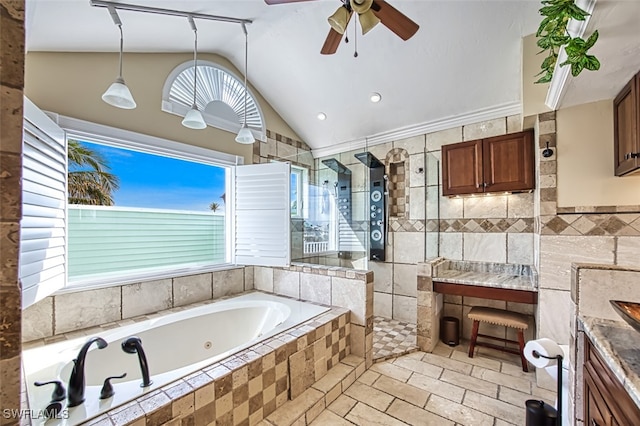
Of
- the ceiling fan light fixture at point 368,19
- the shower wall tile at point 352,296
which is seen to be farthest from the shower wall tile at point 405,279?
the ceiling fan light fixture at point 368,19

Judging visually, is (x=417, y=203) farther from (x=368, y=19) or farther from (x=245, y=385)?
(x=245, y=385)

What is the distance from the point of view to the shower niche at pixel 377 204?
11.8 ft

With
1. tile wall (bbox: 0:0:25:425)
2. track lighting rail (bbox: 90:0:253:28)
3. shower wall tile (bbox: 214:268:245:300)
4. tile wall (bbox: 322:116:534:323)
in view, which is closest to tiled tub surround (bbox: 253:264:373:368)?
shower wall tile (bbox: 214:268:245:300)

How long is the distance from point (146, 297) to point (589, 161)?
12.5 feet

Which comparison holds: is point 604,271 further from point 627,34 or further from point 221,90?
point 221,90

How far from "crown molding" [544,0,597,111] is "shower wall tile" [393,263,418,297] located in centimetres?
212

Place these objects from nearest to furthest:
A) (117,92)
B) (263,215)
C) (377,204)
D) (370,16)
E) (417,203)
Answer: (370,16), (117,92), (263,215), (417,203), (377,204)

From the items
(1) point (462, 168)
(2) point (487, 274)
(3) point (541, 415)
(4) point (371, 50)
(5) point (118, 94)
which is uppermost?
(4) point (371, 50)

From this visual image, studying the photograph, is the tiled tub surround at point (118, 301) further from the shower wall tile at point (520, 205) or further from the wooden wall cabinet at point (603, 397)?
the shower wall tile at point (520, 205)

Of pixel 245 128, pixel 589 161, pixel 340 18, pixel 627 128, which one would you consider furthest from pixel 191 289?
pixel 627 128

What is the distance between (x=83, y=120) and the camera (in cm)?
221

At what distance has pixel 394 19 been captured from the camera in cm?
167

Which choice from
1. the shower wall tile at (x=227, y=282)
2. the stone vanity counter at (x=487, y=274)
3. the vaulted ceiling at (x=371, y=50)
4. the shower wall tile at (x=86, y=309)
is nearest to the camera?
the vaulted ceiling at (x=371, y=50)

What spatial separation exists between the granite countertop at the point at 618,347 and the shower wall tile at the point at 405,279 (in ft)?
7.86
